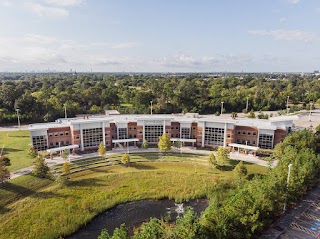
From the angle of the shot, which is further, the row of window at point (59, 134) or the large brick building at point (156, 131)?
the row of window at point (59, 134)

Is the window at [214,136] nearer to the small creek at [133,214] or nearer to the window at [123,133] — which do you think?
the window at [123,133]

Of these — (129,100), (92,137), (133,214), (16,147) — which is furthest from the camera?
(129,100)

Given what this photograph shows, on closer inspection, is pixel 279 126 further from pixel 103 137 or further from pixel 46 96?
pixel 46 96

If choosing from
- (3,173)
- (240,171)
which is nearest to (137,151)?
(240,171)

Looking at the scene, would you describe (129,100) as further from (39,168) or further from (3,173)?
(3,173)

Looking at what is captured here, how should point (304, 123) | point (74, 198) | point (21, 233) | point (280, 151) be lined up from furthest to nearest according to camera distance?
point (304, 123), point (280, 151), point (74, 198), point (21, 233)

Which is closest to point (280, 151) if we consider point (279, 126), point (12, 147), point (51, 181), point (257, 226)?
point (279, 126)

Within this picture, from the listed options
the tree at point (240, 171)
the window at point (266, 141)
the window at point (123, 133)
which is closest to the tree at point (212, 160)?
the tree at point (240, 171)
